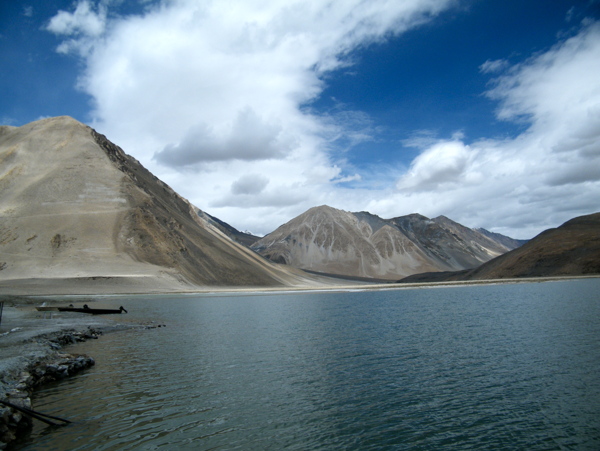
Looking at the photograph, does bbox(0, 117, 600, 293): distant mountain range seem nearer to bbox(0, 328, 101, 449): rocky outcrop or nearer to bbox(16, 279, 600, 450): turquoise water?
bbox(0, 328, 101, 449): rocky outcrop

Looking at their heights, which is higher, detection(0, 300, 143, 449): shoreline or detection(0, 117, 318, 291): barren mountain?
detection(0, 117, 318, 291): barren mountain

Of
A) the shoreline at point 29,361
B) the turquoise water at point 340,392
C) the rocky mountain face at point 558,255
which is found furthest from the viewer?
the rocky mountain face at point 558,255

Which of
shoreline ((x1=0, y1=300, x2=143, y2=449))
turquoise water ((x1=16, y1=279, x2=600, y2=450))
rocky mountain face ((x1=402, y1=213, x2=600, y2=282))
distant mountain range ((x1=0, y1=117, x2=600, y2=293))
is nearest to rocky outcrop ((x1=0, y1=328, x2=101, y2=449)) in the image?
shoreline ((x1=0, y1=300, x2=143, y2=449))

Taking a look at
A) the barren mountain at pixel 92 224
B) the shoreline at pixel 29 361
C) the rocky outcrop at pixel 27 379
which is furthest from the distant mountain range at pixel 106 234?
the rocky outcrop at pixel 27 379

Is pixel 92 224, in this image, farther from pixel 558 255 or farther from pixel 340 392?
pixel 558 255

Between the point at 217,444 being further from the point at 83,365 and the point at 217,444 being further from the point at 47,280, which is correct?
the point at 47,280

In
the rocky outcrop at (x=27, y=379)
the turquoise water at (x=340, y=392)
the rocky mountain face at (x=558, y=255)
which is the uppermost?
the rocky mountain face at (x=558, y=255)

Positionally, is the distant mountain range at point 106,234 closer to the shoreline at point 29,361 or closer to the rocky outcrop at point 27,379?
the shoreline at point 29,361
